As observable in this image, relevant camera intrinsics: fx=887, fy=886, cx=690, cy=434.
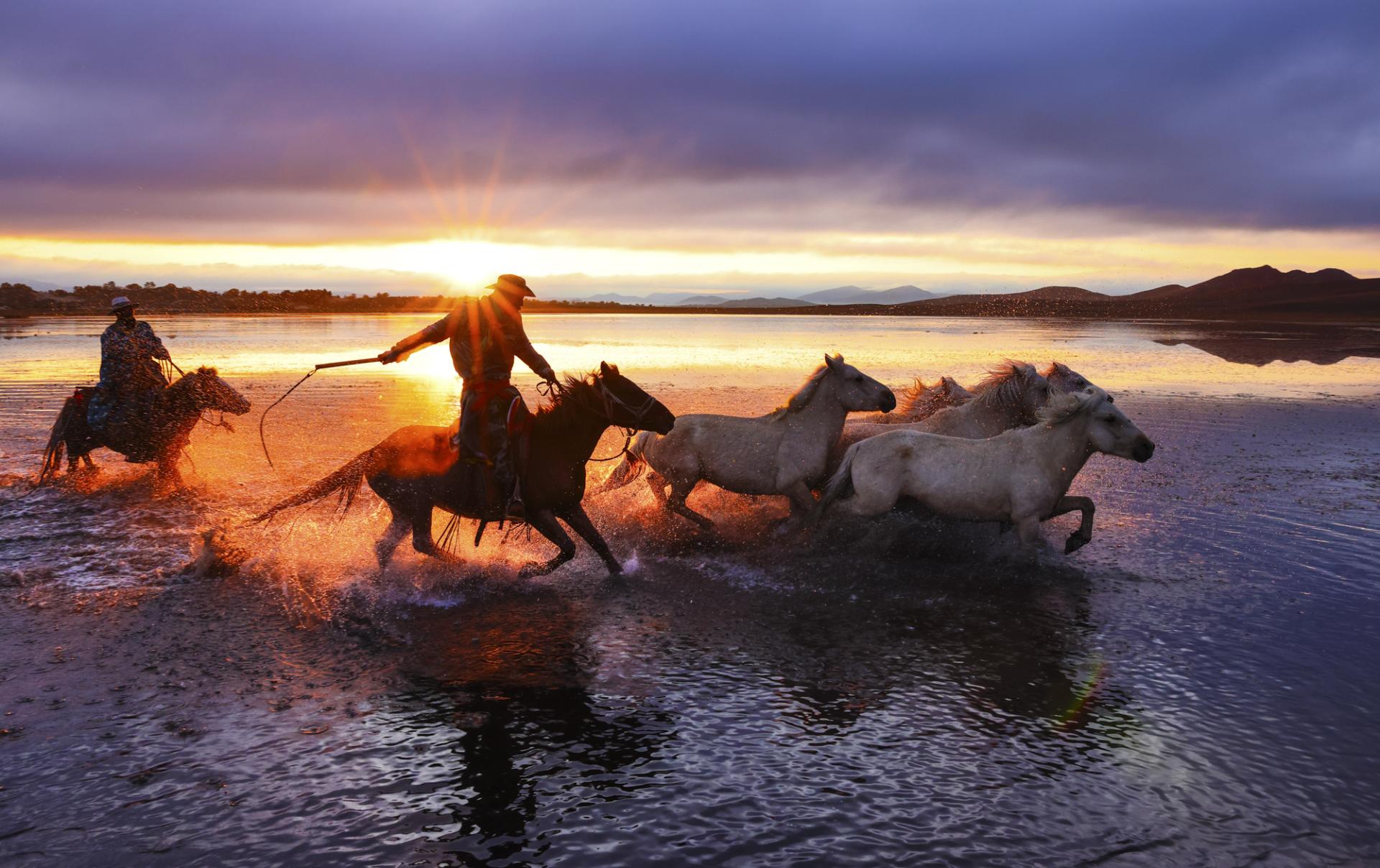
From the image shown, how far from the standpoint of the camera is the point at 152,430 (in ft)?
42.6

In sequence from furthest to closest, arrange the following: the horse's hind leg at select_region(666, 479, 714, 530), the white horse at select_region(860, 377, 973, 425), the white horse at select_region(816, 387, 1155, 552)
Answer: the white horse at select_region(860, 377, 973, 425), the horse's hind leg at select_region(666, 479, 714, 530), the white horse at select_region(816, 387, 1155, 552)

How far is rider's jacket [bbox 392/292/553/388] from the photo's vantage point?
8617 mm

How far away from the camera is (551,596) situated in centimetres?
862

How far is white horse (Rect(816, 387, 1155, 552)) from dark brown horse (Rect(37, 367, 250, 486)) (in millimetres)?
10137

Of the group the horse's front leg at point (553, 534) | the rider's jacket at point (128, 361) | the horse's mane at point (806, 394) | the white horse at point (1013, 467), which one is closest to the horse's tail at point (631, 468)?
the horse's mane at point (806, 394)

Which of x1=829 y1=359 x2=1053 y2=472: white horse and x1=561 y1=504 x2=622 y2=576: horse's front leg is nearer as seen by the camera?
x1=561 y1=504 x2=622 y2=576: horse's front leg

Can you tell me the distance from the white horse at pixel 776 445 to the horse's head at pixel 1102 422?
1.95 meters

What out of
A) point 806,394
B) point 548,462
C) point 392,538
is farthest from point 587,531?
point 806,394

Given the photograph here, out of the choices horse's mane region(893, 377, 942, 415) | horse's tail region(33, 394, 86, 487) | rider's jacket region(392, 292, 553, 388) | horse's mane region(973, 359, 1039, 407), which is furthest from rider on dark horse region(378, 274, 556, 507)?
horse's tail region(33, 394, 86, 487)

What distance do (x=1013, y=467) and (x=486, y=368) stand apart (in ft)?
17.9

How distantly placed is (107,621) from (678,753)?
5.35 m

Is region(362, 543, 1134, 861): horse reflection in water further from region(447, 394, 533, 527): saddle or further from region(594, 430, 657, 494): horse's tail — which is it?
region(594, 430, 657, 494): horse's tail

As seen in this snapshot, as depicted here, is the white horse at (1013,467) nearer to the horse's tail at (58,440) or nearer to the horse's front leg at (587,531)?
the horse's front leg at (587,531)

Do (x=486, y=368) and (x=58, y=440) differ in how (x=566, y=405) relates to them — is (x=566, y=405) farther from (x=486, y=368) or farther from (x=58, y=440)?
(x=58, y=440)
